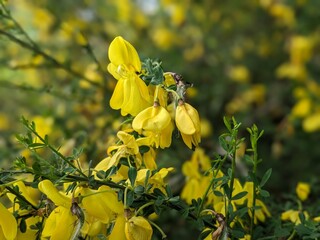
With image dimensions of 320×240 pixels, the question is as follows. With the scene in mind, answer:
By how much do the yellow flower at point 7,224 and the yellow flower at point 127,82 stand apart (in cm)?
21

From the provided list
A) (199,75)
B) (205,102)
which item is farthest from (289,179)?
(199,75)

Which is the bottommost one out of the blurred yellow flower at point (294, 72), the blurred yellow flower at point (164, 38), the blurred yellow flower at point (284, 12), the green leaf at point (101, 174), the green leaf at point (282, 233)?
the green leaf at point (101, 174)

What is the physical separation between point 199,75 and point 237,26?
1.42ft

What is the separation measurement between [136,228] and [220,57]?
232cm

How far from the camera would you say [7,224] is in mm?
737

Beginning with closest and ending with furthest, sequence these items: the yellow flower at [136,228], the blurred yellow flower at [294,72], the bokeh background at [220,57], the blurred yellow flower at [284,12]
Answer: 1. the yellow flower at [136,228]
2. the bokeh background at [220,57]
3. the blurred yellow flower at [294,72]
4. the blurred yellow flower at [284,12]

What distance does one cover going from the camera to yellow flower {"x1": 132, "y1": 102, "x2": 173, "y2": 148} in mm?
759

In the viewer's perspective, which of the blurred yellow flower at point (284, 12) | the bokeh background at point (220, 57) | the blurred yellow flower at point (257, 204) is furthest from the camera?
the blurred yellow flower at point (284, 12)

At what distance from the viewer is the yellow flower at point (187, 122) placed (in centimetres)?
76

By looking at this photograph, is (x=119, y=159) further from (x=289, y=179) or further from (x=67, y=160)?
(x=289, y=179)

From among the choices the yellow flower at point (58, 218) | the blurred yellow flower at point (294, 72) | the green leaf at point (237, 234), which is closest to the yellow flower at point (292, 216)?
the green leaf at point (237, 234)

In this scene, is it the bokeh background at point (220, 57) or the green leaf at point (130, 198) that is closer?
the green leaf at point (130, 198)

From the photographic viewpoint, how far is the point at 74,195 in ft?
2.43

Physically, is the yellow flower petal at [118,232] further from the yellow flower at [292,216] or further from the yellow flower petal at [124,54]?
the yellow flower at [292,216]
